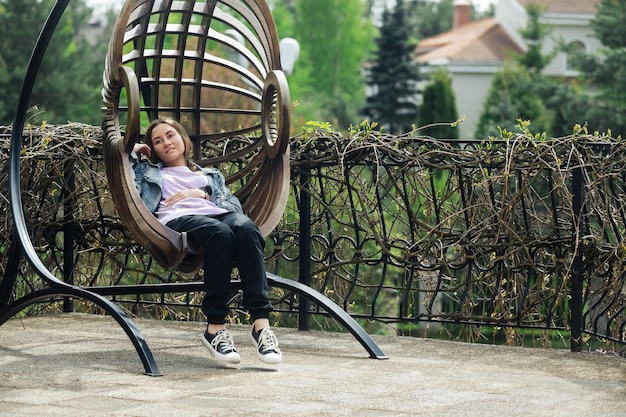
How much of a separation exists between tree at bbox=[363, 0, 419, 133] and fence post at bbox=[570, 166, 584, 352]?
37.5 meters

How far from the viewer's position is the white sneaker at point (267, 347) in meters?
4.89

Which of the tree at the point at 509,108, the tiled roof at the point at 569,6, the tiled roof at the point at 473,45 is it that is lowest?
the tree at the point at 509,108

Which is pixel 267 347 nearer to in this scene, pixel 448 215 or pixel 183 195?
pixel 183 195

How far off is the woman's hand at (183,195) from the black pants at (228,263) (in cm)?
27

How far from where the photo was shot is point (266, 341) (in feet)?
16.2

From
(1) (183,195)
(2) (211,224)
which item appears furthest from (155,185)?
(2) (211,224)

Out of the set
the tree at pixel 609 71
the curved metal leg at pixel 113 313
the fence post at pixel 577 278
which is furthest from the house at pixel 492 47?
the curved metal leg at pixel 113 313

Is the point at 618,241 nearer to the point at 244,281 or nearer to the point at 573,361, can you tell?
the point at 573,361

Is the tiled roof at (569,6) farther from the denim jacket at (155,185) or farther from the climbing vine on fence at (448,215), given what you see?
the denim jacket at (155,185)

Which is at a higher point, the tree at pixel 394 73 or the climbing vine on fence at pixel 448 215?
the tree at pixel 394 73

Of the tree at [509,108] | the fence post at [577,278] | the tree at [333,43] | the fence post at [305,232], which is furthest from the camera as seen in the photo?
the tree at [333,43]

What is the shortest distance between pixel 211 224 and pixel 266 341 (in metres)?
0.57

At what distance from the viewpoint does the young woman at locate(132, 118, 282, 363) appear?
16.2ft

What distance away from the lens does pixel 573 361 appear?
537 cm
